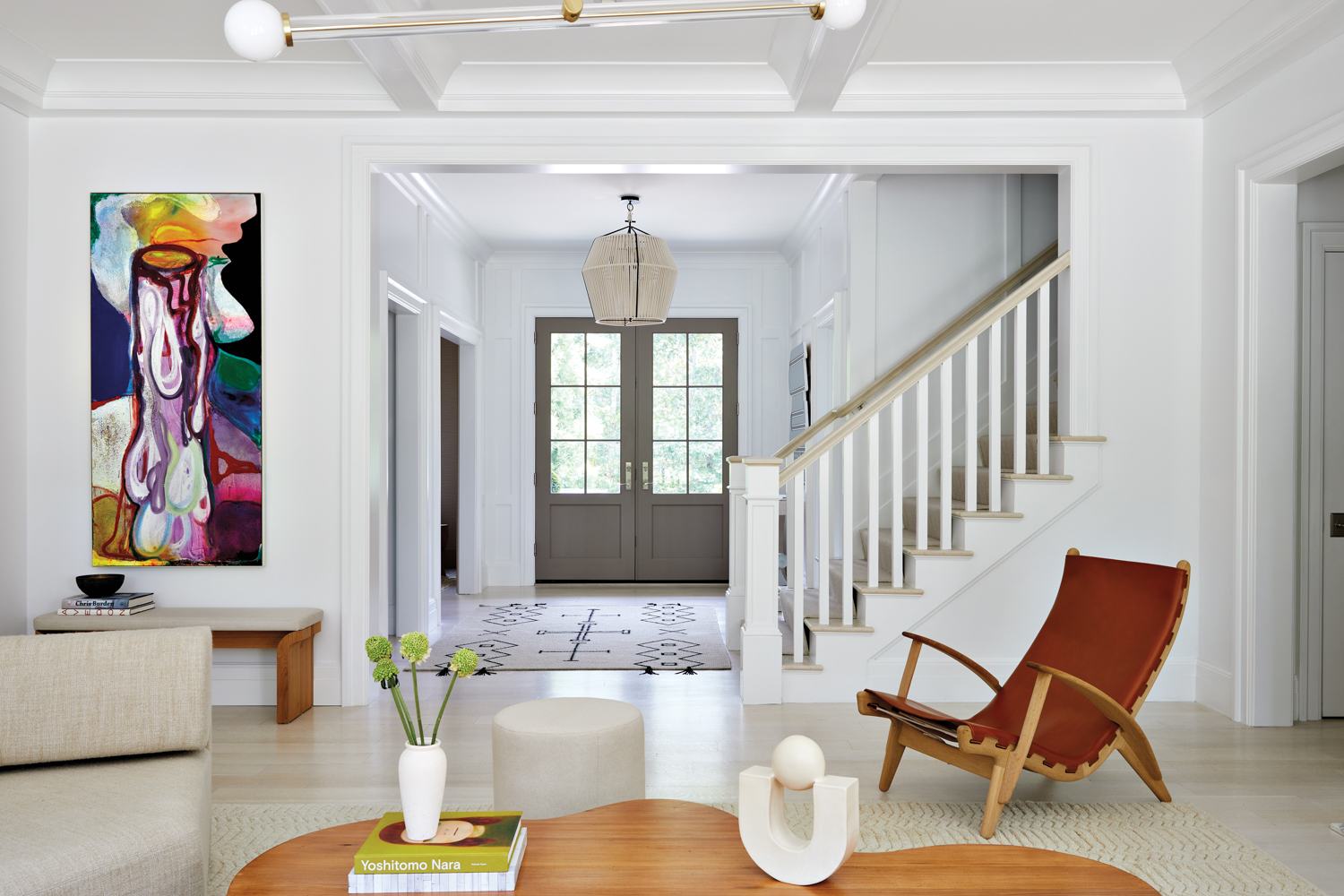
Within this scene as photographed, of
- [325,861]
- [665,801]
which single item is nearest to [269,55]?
[325,861]

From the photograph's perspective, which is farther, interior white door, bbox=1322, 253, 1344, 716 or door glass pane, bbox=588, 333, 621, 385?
door glass pane, bbox=588, 333, 621, 385

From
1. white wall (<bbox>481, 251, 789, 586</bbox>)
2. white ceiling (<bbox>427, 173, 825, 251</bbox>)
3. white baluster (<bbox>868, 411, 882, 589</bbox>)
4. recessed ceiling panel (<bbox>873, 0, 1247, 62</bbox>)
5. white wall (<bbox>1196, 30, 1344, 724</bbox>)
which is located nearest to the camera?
recessed ceiling panel (<bbox>873, 0, 1247, 62</bbox>)

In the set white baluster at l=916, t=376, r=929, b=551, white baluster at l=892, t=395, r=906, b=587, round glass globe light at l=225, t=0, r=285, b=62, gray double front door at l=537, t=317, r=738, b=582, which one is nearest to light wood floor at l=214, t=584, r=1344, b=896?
white baluster at l=892, t=395, r=906, b=587

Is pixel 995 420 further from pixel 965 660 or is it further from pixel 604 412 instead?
pixel 604 412

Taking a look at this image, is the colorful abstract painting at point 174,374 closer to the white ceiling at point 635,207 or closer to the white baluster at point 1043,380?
the white ceiling at point 635,207

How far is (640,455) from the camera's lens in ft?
26.3

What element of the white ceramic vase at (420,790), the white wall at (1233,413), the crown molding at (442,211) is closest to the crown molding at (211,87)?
the crown molding at (442,211)

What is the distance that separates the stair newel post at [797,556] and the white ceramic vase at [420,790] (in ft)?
8.46

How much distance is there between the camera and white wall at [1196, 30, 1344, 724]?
3.77 metres

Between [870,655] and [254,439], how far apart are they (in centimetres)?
292

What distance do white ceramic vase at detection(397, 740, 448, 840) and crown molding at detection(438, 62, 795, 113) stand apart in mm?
3157

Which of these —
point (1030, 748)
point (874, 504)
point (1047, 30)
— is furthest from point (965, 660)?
point (1047, 30)

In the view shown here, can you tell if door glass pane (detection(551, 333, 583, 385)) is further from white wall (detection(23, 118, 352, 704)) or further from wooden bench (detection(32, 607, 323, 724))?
wooden bench (detection(32, 607, 323, 724))

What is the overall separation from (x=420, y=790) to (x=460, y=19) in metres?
1.42
